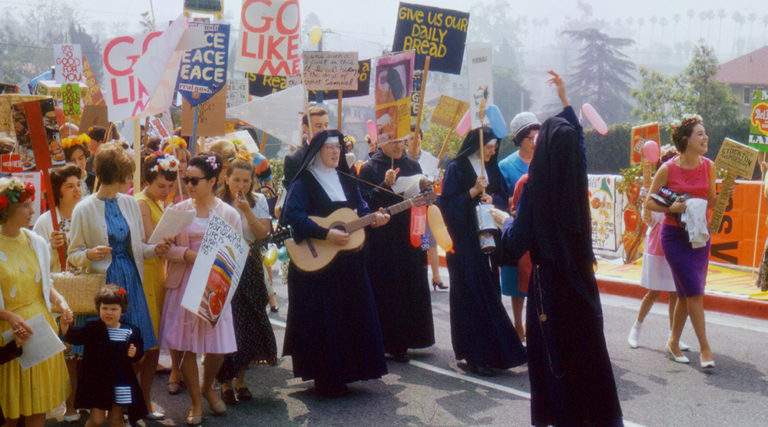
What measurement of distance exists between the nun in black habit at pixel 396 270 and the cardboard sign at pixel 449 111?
1458 millimetres

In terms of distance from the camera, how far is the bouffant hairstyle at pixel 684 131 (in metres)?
6.77

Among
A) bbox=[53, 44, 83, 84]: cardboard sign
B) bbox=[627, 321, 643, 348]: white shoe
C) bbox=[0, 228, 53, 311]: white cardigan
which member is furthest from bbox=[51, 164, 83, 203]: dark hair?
bbox=[53, 44, 83, 84]: cardboard sign

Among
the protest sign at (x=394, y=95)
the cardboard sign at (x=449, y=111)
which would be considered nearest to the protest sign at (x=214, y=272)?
the protest sign at (x=394, y=95)

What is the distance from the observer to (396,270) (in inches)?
289

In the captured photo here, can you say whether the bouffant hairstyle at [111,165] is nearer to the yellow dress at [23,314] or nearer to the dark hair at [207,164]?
the dark hair at [207,164]

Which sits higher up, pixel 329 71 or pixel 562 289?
pixel 329 71

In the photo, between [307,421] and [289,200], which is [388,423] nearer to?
[307,421]

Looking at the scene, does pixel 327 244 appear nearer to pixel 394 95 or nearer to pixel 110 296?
pixel 110 296

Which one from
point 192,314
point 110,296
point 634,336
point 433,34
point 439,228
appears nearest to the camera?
point 110,296

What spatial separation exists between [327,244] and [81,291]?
5.75ft

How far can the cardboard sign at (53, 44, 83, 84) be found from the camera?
42.7 ft

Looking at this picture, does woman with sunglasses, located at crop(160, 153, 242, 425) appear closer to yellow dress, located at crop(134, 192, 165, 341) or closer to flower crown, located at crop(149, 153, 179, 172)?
yellow dress, located at crop(134, 192, 165, 341)

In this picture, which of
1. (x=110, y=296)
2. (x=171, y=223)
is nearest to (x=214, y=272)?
(x=171, y=223)

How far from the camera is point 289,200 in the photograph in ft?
19.8
